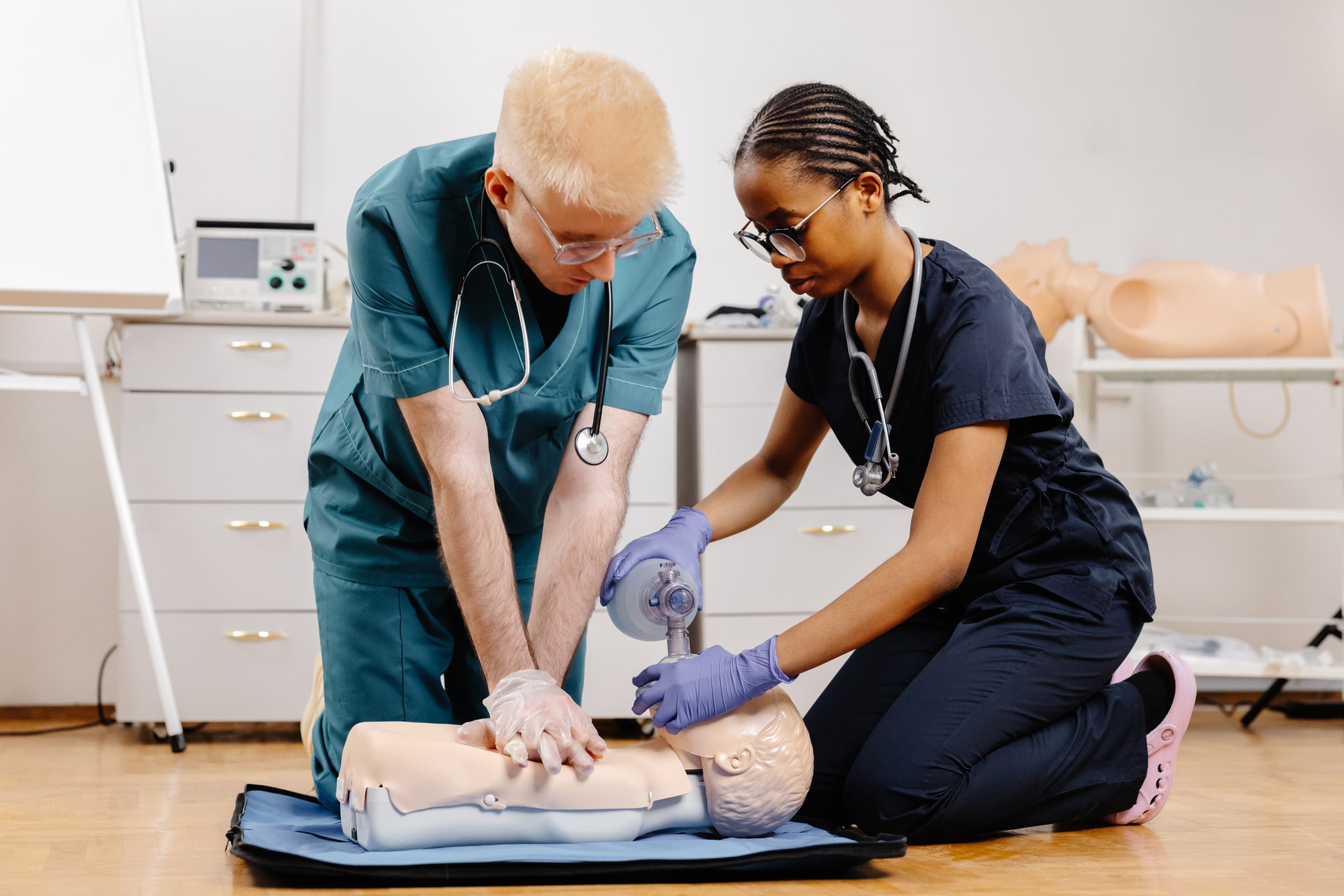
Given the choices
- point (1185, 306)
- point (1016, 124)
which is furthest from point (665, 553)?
point (1016, 124)

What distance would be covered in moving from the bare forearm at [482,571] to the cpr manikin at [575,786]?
11cm

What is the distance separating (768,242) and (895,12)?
2.10 meters

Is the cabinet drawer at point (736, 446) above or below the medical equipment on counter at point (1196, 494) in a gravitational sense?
above


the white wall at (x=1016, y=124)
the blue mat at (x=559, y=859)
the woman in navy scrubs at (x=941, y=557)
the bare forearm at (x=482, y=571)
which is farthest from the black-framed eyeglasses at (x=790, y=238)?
the white wall at (x=1016, y=124)

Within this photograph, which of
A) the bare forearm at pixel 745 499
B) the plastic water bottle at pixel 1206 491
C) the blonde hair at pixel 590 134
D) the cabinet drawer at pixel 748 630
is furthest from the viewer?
the plastic water bottle at pixel 1206 491

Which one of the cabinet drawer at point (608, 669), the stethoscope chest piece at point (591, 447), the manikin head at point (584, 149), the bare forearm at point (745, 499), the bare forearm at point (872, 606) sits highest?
the manikin head at point (584, 149)

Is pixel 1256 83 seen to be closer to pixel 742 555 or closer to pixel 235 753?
pixel 742 555

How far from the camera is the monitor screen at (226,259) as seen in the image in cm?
264

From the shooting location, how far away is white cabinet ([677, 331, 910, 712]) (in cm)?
263

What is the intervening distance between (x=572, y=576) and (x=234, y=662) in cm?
144

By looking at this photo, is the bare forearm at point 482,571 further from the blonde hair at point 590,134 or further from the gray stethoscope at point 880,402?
the gray stethoscope at point 880,402

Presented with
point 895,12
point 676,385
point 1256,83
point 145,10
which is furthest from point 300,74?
point 1256,83

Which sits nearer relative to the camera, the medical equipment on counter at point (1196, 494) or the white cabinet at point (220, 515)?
the white cabinet at point (220, 515)

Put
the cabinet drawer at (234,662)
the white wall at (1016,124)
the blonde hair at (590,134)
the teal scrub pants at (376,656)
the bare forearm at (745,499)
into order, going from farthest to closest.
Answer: the white wall at (1016,124)
the cabinet drawer at (234,662)
the bare forearm at (745,499)
the teal scrub pants at (376,656)
the blonde hair at (590,134)
